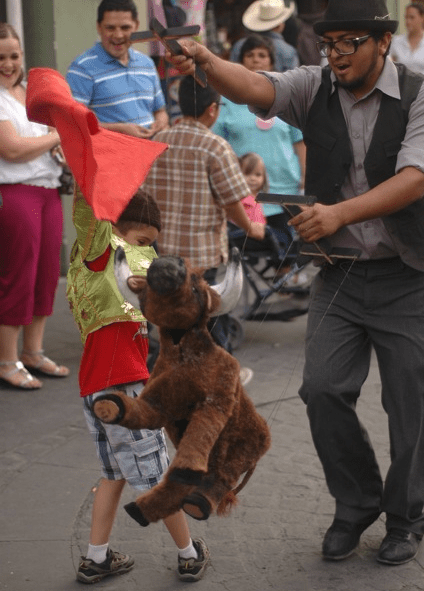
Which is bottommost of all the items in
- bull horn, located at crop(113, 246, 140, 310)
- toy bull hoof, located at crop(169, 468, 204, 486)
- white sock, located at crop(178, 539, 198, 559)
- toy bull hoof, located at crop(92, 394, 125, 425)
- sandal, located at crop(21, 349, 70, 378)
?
sandal, located at crop(21, 349, 70, 378)

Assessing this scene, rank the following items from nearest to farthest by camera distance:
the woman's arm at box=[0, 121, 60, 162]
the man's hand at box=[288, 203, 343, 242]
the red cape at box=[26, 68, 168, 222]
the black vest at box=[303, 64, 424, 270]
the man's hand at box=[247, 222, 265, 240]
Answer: the red cape at box=[26, 68, 168, 222]
the man's hand at box=[288, 203, 343, 242]
the black vest at box=[303, 64, 424, 270]
the woman's arm at box=[0, 121, 60, 162]
the man's hand at box=[247, 222, 265, 240]

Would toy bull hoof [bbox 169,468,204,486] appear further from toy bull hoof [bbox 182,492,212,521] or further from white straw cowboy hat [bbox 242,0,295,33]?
white straw cowboy hat [bbox 242,0,295,33]

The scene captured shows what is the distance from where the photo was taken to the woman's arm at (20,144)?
6.29 metres

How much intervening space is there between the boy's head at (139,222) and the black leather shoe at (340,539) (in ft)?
5.01

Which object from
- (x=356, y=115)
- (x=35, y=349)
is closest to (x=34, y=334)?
(x=35, y=349)

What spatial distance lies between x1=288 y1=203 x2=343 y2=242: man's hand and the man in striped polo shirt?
138 inches

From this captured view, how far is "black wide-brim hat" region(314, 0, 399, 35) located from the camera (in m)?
3.87

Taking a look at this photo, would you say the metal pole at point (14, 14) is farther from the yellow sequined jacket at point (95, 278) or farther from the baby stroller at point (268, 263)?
the yellow sequined jacket at point (95, 278)

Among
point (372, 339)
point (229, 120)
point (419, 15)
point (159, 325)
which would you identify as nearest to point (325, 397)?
point (372, 339)

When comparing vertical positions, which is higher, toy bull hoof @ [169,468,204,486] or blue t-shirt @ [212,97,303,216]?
toy bull hoof @ [169,468,204,486]

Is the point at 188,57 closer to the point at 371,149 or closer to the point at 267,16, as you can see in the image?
the point at 371,149

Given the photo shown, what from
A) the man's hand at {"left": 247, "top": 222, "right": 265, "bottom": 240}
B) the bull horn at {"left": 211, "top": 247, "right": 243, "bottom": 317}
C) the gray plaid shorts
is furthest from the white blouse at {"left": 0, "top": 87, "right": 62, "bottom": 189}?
the bull horn at {"left": 211, "top": 247, "right": 243, "bottom": 317}

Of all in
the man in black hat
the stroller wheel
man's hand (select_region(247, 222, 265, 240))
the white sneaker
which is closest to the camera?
the man in black hat

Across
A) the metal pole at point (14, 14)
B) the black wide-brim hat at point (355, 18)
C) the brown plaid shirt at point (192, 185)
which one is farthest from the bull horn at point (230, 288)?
the metal pole at point (14, 14)
